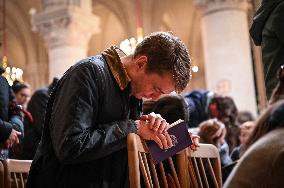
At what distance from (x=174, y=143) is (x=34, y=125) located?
2.75 metres

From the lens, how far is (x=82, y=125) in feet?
6.88

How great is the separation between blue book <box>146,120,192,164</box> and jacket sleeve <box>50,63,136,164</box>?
0.36 feet

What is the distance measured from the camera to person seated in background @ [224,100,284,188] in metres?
1.22

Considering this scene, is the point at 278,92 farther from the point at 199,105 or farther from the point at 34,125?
the point at 199,105

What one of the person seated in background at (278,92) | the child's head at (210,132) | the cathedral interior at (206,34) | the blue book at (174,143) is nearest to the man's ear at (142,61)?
the blue book at (174,143)

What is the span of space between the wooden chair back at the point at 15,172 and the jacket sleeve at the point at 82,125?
0.40 m

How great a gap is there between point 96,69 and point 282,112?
3.50 ft

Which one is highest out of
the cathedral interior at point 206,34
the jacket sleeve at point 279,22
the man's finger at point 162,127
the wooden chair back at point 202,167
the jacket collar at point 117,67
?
the cathedral interior at point 206,34

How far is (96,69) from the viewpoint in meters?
2.22

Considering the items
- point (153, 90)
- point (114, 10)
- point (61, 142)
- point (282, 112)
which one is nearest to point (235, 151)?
point (153, 90)

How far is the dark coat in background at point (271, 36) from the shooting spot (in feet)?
8.45

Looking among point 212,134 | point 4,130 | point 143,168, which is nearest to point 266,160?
point 143,168

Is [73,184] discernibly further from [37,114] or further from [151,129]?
[37,114]

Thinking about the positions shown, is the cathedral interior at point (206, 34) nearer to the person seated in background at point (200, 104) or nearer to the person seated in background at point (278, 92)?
the person seated in background at point (200, 104)
